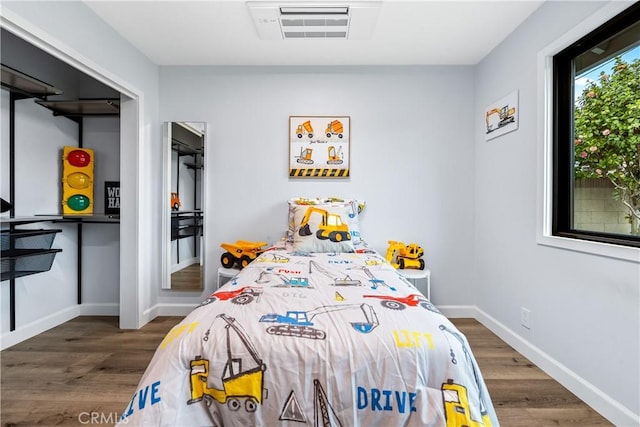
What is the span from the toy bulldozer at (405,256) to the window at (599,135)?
3.43 feet

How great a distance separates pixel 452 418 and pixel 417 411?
0.11 m

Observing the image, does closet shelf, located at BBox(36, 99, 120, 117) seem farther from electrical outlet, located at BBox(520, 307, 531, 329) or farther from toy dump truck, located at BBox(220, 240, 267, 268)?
electrical outlet, located at BBox(520, 307, 531, 329)

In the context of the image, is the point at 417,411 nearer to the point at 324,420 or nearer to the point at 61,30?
the point at 324,420

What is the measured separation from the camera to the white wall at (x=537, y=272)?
160 cm

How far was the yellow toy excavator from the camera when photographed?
8.33ft

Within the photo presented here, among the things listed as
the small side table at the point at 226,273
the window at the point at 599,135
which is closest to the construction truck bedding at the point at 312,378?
the window at the point at 599,135

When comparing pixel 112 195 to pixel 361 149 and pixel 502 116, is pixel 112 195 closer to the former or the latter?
pixel 361 149

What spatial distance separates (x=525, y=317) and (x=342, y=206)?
1.64 m

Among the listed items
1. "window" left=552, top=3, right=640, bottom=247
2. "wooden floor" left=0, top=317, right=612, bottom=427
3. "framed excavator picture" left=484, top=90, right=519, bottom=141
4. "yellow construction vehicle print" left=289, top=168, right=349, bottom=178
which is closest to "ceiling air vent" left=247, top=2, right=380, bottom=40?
"yellow construction vehicle print" left=289, top=168, right=349, bottom=178

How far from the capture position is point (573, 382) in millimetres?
1858

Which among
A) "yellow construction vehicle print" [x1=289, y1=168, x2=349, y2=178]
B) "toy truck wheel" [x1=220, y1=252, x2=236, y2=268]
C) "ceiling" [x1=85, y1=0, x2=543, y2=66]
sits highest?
"ceiling" [x1=85, y1=0, x2=543, y2=66]

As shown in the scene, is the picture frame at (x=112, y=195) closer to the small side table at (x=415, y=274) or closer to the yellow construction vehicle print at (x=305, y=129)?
the yellow construction vehicle print at (x=305, y=129)

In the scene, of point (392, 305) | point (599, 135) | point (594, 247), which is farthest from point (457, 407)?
point (599, 135)

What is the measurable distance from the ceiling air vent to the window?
1.36m
